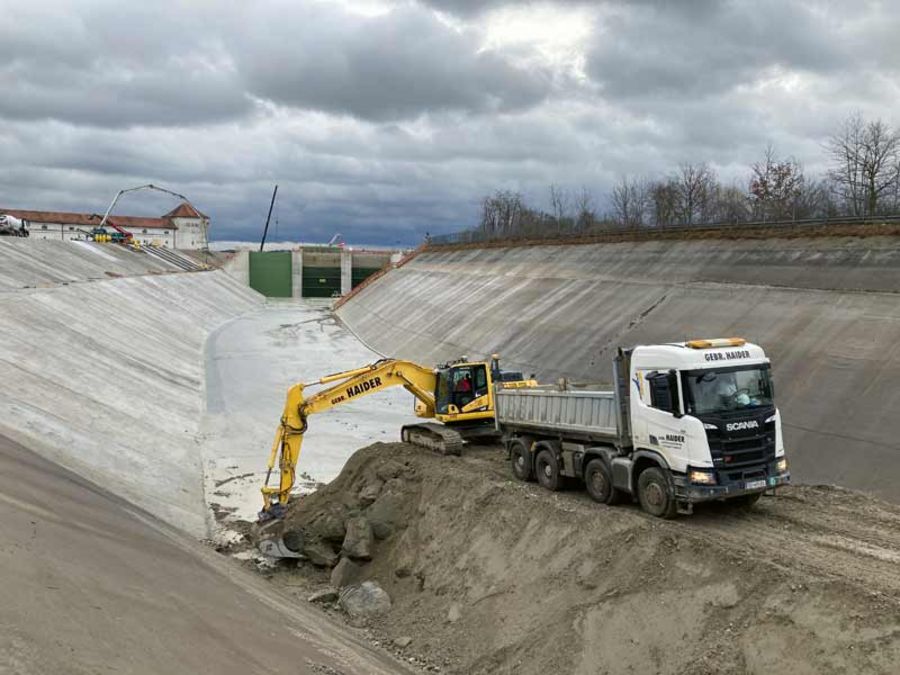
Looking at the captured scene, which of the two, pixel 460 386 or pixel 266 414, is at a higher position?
pixel 460 386

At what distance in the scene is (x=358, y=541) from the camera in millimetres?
15742

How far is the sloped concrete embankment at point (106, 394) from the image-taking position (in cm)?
1917

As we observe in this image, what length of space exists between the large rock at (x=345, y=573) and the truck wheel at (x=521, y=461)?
13.7 ft

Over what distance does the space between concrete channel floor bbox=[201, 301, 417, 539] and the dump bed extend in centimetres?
776

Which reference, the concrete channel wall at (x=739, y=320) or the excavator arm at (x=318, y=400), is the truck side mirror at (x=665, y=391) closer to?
the concrete channel wall at (x=739, y=320)

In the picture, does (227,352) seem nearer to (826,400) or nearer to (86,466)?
(86,466)

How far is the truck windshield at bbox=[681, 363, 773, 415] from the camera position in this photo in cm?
1227

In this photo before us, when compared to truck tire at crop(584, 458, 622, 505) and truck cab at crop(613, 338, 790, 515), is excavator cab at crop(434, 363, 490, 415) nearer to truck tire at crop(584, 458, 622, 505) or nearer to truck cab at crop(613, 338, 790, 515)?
truck tire at crop(584, 458, 622, 505)

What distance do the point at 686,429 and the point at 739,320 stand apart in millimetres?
16194

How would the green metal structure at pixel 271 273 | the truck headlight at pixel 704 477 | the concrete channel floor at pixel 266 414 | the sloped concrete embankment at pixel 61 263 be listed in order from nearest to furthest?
the truck headlight at pixel 704 477 < the concrete channel floor at pixel 266 414 < the sloped concrete embankment at pixel 61 263 < the green metal structure at pixel 271 273

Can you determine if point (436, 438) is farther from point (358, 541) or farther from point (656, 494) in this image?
point (656, 494)

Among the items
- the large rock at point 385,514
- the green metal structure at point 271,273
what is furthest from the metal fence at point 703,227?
the green metal structure at point 271,273

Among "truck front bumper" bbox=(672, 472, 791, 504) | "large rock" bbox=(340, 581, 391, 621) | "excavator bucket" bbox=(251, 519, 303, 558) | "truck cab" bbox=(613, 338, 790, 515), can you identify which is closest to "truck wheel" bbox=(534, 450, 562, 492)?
"truck cab" bbox=(613, 338, 790, 515)

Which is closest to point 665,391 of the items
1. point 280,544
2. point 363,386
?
point 363,386
